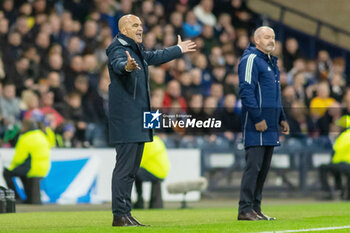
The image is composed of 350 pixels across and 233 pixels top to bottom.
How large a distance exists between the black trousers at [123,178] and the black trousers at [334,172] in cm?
916

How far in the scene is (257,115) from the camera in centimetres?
984

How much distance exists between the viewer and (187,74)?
20.0 metres

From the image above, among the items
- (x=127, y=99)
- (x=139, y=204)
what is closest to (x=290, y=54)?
(x=139, y=204)

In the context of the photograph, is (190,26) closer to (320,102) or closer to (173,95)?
(320,102)

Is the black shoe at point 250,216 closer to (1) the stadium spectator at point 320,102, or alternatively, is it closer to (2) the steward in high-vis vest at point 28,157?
(2) the steward in high-vis vest at point 28,157

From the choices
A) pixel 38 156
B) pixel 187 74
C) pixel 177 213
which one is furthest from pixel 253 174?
pixel 187 74

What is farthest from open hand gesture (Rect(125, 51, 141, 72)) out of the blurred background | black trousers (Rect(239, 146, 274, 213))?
the blurred background

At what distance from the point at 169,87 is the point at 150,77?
1.55ft

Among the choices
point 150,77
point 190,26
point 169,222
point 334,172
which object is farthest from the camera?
point 190,26

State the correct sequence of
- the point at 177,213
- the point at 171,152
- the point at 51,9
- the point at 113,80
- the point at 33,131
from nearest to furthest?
the point at 113,80 < the point at 177,213 < the point at 33,131 < the point at 171,152 < the point at 51,9

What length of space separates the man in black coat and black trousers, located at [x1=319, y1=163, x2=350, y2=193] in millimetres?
9040

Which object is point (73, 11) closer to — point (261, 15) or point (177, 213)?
point (261, 15)

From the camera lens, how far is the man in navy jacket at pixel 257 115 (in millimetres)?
9891

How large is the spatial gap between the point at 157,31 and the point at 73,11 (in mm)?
1944
